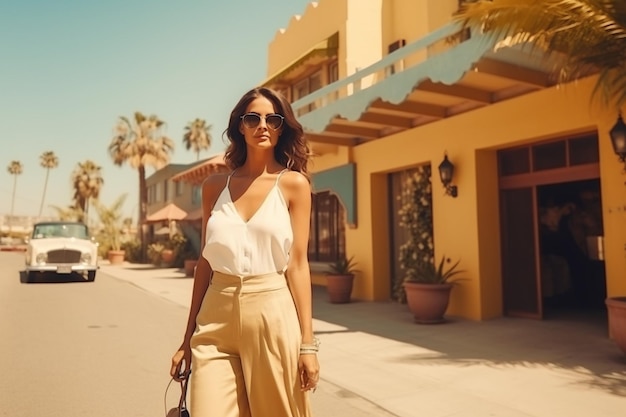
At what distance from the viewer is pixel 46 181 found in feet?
264

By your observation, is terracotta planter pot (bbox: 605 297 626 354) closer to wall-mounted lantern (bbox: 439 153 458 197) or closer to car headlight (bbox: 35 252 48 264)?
wall-mounted lantern (bbox: 439 153 458 197)

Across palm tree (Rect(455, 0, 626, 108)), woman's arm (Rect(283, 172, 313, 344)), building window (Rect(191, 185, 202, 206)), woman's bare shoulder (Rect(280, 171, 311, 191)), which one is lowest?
woman's arm (Rect(283, 172, 313, 344))

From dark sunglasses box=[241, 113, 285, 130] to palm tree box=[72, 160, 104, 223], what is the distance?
52.5 m

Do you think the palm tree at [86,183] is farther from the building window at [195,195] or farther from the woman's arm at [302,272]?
the woman's arm at [302,272]

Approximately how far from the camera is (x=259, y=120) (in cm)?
228

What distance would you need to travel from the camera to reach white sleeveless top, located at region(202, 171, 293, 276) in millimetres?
2068

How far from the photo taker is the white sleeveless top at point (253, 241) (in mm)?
2068

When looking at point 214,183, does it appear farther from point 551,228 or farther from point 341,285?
point 551,228

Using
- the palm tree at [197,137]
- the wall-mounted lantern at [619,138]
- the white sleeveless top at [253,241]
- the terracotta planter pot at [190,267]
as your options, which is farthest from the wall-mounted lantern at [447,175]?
the palm tree at [197,137]

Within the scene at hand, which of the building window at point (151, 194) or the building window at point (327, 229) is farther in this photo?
the building window at point (151, 194)

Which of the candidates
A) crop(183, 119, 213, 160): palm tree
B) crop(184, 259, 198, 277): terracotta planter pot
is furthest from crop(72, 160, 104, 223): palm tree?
crop(184, 259, 198, 277): terracotta planter pot

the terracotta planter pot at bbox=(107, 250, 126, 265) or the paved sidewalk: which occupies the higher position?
the terracotta planter pot at bbox=(107, 250, 126, 265)

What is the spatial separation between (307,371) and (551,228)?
9.51 m

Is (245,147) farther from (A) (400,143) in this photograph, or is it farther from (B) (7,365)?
(A) (400,143)
